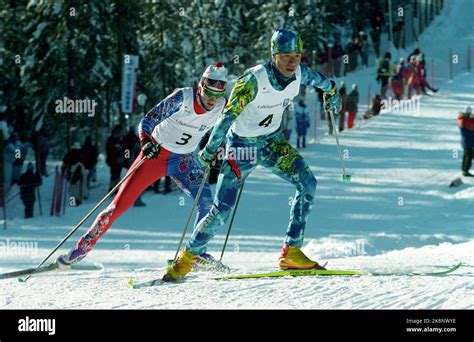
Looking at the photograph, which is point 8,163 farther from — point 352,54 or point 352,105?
point 352,54

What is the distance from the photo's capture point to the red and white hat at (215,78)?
8.76 m

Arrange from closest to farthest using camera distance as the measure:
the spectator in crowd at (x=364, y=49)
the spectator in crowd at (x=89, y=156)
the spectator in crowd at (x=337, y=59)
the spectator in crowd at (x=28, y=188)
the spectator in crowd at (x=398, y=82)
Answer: the spectator in crowd at (x=28, y=188)
the spectator in crowd at (x=89, y=156)
the spectator in crowd at (x=398, y=82)
the spectator in crowd at (x=337, y=59)
the spectator in crowd at (x=364, y=49)

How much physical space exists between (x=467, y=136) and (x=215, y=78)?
10.9 meters

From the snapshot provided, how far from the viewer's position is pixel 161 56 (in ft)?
95.5

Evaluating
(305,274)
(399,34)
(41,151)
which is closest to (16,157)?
(41,151)

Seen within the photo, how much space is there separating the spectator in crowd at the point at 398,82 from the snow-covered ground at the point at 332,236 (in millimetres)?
797

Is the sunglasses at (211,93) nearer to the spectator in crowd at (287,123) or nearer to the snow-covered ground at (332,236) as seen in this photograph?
the snow-covered ground at (332,236)

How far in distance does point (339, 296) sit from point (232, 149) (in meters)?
1.73

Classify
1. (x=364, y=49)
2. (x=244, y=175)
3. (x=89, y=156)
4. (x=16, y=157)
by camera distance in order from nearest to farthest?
(x=244, y=175)
(x=89, y=156)
(x=16, y=157)
(x=364, y=49)

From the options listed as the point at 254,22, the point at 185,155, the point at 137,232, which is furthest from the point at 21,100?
the point at 185,155

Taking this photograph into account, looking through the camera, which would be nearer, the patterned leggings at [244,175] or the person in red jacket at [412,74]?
the patterned leggings at [244,175]

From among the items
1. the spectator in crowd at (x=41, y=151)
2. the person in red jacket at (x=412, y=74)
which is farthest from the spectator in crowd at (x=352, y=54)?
the spectator in crowd at (x=41, y=151)

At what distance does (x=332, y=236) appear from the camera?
586 inches
